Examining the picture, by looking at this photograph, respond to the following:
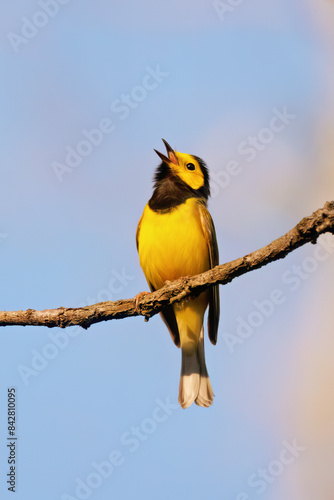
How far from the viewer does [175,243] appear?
648 centimetres

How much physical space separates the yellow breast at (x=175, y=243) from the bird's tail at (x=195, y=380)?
1.13 m

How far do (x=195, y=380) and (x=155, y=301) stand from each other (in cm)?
225

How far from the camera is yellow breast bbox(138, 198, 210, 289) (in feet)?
21.3

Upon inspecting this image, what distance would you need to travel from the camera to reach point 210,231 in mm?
6668

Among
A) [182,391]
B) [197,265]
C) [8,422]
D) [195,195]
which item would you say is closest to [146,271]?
[197,265]

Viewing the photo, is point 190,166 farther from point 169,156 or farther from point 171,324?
point 171,324

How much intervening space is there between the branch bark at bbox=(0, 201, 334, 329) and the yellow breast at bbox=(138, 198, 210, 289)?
127 cm

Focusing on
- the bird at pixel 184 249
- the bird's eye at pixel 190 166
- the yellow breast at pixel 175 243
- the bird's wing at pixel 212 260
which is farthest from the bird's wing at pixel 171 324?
the bird's eye at pixel 190 166

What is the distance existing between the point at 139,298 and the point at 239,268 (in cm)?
109

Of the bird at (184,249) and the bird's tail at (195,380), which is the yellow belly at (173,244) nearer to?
the bird at (184,249)

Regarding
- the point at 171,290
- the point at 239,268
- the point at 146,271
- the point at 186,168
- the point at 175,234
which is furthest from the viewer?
the point at 186,168

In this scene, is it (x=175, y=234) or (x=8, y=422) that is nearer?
(x=8, y=422)

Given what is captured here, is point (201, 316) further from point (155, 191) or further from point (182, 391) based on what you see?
point (155, 191)

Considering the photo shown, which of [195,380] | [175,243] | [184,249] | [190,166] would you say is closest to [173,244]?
[175,243]
